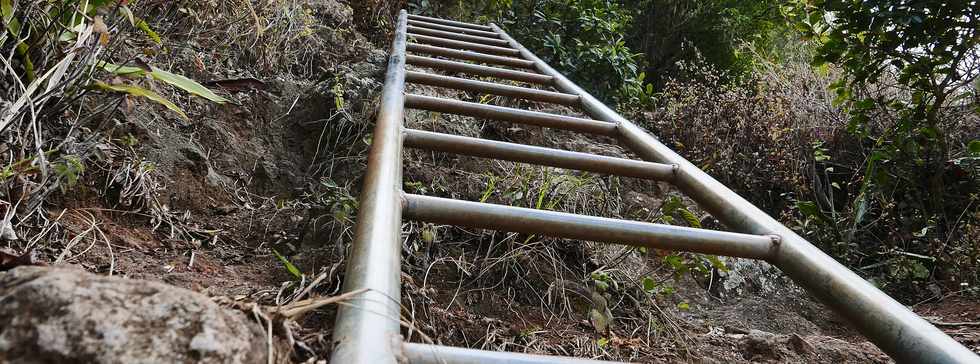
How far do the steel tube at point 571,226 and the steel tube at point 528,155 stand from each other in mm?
360

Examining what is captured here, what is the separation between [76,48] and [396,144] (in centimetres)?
63

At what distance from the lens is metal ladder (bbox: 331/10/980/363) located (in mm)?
619

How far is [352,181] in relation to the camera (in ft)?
6.00

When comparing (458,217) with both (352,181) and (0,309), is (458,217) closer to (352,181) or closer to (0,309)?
(0,309)

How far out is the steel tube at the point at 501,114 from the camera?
1.67 meters

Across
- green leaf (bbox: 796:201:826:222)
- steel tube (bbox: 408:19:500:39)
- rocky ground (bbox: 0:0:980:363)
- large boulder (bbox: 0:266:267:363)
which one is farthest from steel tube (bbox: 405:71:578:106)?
large boulder (bbox: 0:266:267:363)

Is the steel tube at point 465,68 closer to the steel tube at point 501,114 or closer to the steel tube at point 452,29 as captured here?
the steel tube at point 501,114

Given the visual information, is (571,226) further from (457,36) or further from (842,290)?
(457,36)

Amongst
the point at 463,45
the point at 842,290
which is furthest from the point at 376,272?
the point at 463,45

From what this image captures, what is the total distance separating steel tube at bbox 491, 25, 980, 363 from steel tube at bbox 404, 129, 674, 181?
9 centimetres

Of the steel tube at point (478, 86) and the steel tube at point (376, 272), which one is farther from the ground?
the steel tube at point (376, 272)

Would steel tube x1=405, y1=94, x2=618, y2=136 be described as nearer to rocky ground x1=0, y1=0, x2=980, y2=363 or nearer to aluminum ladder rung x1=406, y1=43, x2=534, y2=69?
rocky ground x1=0, y1=0, x2=980, y2=363

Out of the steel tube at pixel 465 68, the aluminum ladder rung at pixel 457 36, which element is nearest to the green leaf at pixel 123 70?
the steel tube at pixel 465 68

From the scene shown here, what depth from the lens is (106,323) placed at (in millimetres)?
419
